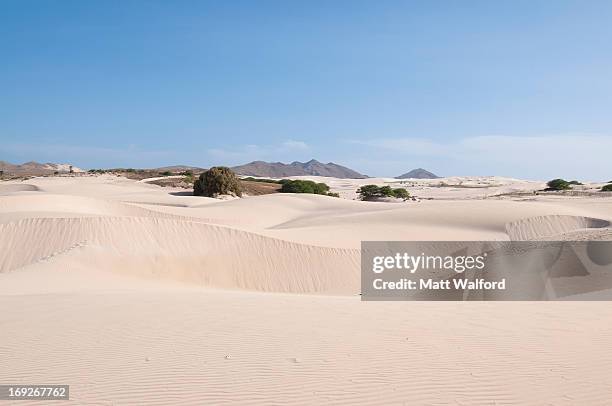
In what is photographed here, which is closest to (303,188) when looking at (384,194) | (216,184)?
(384,194)

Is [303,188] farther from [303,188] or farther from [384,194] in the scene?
[384,194]

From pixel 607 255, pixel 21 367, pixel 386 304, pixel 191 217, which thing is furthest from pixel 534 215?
pixel 21 367

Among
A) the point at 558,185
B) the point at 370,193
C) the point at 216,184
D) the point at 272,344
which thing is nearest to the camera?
the point at 272,344

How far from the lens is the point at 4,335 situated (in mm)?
7160

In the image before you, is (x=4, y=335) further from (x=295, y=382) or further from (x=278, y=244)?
(x=278, y=244)

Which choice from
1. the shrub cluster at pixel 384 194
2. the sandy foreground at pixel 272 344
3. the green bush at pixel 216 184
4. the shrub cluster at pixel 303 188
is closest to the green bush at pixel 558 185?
the shrub cluster at pixel 384 194

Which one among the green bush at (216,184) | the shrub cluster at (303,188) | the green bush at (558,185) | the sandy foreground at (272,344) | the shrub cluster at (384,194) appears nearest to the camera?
the sandy foreground at (272,344)

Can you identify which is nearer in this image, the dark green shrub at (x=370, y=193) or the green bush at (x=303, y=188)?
the dark green shrub at (x=370, y=193)

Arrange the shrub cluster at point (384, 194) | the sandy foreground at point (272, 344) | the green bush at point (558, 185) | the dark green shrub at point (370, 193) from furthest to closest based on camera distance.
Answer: the green bush at point (558, 185) < the dark green shrub at point (370, 193) < the shrub cluster at point (384, 194) < the sandy foreground at point (272, 344)

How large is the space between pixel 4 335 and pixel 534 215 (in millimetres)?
26032

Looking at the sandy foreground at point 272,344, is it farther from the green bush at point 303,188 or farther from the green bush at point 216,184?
the green bush at point 303,188

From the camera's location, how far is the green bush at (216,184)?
147 feet

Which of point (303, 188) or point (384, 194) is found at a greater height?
point (303, 188)

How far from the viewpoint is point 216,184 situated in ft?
147
